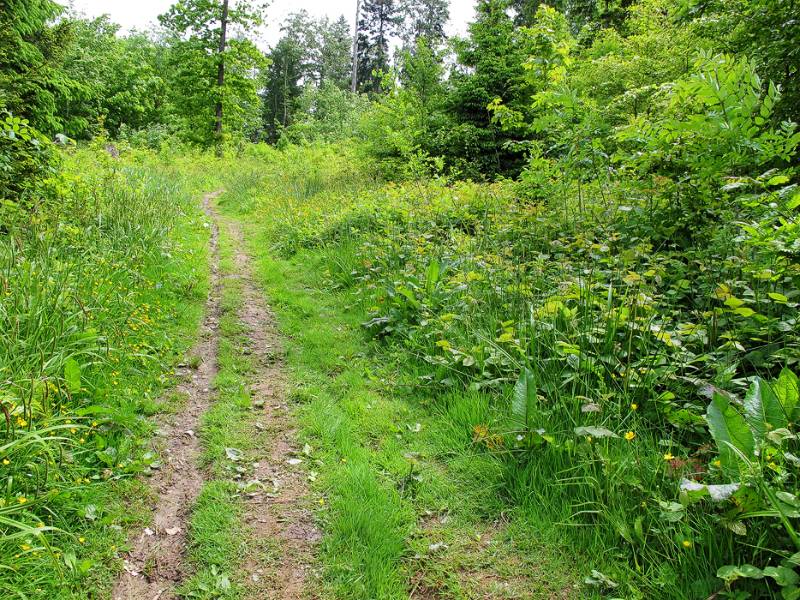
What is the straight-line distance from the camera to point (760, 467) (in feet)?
7.00

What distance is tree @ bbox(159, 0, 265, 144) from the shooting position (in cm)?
2430

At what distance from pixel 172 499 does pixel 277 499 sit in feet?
2.22

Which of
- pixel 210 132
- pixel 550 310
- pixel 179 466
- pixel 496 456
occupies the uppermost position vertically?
pixel 210 132

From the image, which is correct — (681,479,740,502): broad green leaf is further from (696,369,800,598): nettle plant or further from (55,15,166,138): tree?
(55,15,166,138): tree

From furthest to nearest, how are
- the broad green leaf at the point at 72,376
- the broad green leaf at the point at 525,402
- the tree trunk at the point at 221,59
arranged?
the tree trunk at the point at 221,59 < the broad green leaf at the point at 72,376 < the broad green leaf at the point at 525,402

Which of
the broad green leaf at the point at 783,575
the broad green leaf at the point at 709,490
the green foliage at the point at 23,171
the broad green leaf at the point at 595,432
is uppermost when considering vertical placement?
the green foliage at the point at 23,171

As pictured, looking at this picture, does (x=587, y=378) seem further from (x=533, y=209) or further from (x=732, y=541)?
(x=533, y=209)

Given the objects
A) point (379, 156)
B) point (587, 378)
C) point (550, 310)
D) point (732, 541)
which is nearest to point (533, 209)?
point (550, 310)

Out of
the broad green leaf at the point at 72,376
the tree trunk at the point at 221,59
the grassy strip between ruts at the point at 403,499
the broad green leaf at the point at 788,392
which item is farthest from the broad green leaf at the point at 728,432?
the tree trunk at the point at 221,59

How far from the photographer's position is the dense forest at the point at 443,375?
96.7 inches

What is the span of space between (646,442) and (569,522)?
0.71 metres

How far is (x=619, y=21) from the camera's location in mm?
17578

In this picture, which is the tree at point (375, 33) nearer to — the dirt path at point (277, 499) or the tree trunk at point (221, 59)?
the tree trunk at point (221, 59)

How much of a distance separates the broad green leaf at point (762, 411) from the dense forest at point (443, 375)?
1cm
